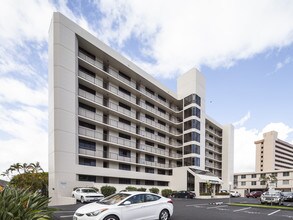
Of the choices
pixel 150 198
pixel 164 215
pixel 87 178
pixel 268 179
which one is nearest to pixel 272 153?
pixel 268 179

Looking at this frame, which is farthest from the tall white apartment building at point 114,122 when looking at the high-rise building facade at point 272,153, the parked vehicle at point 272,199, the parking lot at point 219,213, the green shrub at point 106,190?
the high-rise building facade at point 272,153

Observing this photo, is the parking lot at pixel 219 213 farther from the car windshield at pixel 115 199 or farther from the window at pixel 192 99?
the window at pixel 192 99

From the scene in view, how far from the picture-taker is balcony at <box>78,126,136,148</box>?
1217 inches

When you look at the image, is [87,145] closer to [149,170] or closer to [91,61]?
[91,61]

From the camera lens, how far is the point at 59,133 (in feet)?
88.8

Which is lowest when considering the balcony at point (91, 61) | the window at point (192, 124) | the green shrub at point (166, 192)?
the green shrub at point (166, 192)

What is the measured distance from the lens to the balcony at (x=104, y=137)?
101ft

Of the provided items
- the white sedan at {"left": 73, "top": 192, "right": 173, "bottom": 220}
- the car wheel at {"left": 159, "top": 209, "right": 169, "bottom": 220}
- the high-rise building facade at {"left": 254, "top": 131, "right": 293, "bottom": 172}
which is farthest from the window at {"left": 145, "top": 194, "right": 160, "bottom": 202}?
the high-rise building facade at {"left": 254, "top": 131, "right": 293, "bottom": 172}

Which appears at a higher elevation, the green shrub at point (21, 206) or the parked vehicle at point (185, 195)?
the green shrub at point (21, 206)

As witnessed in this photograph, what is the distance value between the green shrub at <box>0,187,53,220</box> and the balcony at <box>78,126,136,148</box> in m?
24.7

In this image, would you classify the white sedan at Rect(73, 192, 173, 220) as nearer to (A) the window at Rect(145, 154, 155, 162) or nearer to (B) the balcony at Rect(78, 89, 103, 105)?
(B) the balcony at Rect(78, 89, 103, 105)

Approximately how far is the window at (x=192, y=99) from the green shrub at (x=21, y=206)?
43.2 metres

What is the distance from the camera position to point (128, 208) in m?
9.47

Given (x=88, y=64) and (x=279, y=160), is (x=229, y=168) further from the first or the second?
(x=279, y=160)
